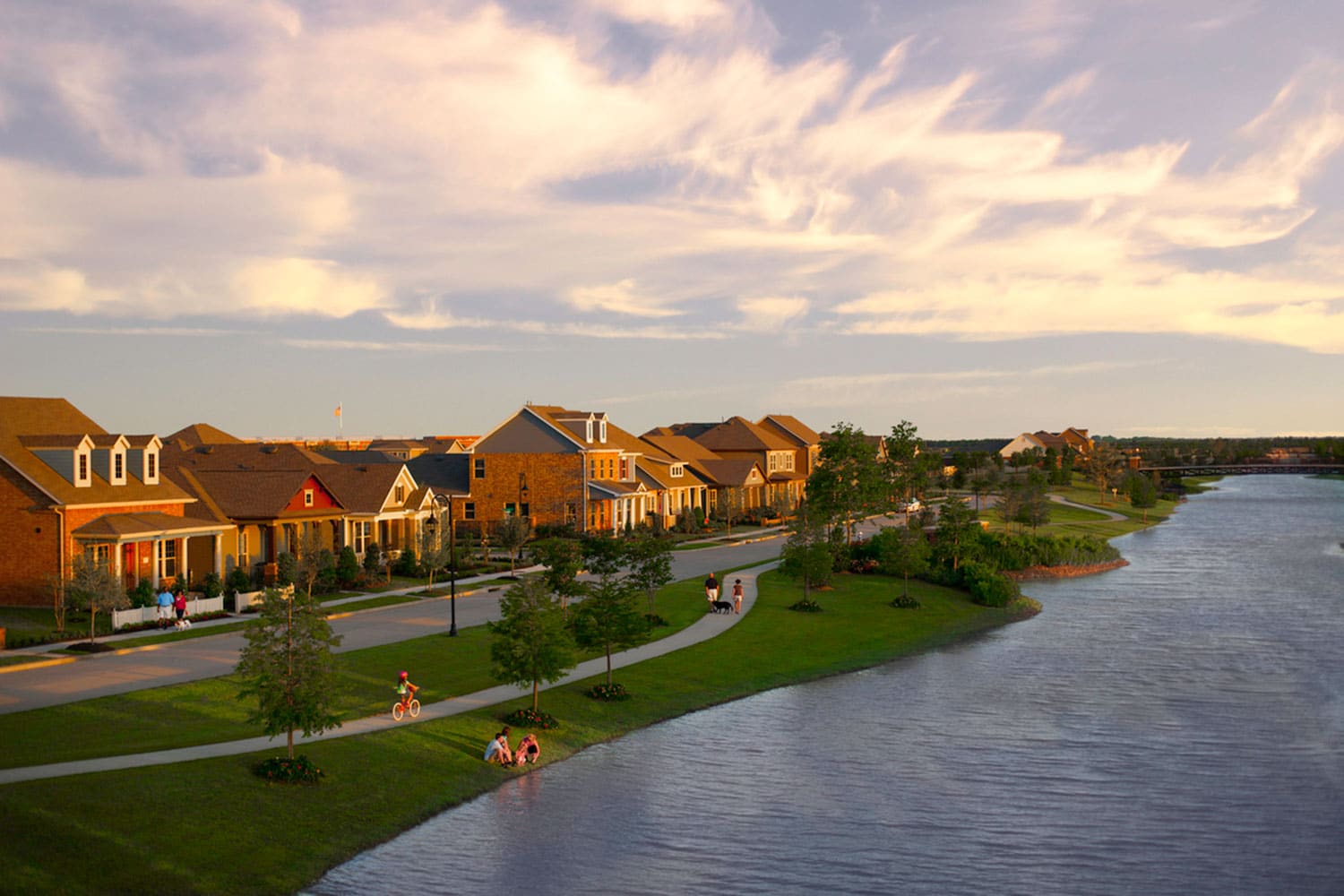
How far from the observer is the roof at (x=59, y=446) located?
4562 centimetres

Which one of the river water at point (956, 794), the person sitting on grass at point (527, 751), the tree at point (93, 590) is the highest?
the tree at point (93, 590)

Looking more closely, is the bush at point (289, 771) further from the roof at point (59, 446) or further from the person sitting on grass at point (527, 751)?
the roof at point (59, 446)

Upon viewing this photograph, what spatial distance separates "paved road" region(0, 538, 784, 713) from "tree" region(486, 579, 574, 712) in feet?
30.1

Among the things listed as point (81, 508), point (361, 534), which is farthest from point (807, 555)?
point (81, 508)

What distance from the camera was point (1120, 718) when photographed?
113ft

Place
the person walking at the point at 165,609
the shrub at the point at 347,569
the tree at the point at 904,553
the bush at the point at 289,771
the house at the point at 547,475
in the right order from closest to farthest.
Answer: the bush at the point at 289,771 → the person walking at the point at 165,609 → the shrub at the point at 347,569 → the tree at the point at 904,553 → the house at the point at 547,475

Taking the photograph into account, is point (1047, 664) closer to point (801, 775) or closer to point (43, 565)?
point (801, 775)

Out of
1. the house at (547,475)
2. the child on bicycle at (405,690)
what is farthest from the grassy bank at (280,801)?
the house at (547,475)

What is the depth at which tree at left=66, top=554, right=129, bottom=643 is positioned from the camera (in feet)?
127

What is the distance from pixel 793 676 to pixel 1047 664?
412 inches

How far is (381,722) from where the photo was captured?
29172mm

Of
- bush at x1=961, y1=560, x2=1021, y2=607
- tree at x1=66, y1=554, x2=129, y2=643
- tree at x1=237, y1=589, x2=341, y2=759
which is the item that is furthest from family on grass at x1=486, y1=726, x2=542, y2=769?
bush at x1=961, y1=560, x2=1021, y2=607

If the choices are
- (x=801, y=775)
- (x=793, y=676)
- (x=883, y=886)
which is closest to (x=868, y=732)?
(x=801, y=775)

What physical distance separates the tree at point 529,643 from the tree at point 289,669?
20.3ft
